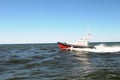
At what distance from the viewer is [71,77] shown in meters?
→ 20.3

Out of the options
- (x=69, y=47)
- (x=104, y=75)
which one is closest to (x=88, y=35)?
(x=69, y=47)

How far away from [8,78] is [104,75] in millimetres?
8865

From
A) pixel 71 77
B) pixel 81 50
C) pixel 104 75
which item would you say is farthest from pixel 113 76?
pixel 81 50

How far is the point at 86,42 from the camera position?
211 feet

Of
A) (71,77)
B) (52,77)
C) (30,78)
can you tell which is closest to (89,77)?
(71,77)

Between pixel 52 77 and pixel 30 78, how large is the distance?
1997 mm

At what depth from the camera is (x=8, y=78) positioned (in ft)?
66.6

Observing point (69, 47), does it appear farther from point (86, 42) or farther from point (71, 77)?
point (71, 77)

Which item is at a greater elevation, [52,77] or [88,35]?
[88,35]

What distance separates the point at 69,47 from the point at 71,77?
43.7 meters

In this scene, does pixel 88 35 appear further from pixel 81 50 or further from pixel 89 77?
pixel 89 77

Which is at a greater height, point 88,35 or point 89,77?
point 88,35

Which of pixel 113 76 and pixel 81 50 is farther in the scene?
pixel 81 50

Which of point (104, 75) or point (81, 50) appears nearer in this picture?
point (104, 75)
